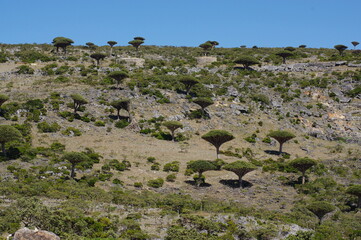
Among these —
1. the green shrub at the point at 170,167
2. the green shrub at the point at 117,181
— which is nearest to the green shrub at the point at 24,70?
the green shrub at the point at 170,167

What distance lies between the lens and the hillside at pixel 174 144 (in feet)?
88.9

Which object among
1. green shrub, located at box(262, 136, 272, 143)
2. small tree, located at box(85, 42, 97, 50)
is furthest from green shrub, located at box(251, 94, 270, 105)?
small tree, located at box(85, 42, 97, 50)

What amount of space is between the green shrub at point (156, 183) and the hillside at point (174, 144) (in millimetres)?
147

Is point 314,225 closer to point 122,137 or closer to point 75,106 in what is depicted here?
point 122,137

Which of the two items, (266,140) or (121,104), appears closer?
(266,140)

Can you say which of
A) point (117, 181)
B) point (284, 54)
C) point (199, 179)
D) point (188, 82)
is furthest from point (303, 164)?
point (284, 54)

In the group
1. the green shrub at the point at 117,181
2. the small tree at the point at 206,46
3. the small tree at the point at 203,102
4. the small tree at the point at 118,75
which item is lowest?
the green shrub at the point at 117,181

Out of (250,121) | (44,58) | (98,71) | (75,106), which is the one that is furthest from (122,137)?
(44,58)

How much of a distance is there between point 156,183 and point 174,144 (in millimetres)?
15023

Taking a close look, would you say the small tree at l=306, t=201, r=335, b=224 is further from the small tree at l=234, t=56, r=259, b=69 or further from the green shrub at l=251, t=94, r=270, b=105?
the small tree at l=234, t=56, r=259, b=69

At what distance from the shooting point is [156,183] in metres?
39.6

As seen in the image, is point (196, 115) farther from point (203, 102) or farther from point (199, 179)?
point (199, 179)

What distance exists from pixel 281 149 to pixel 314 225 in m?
24.7

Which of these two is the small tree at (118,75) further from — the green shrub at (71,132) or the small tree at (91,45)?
the small tree at (91,45)
